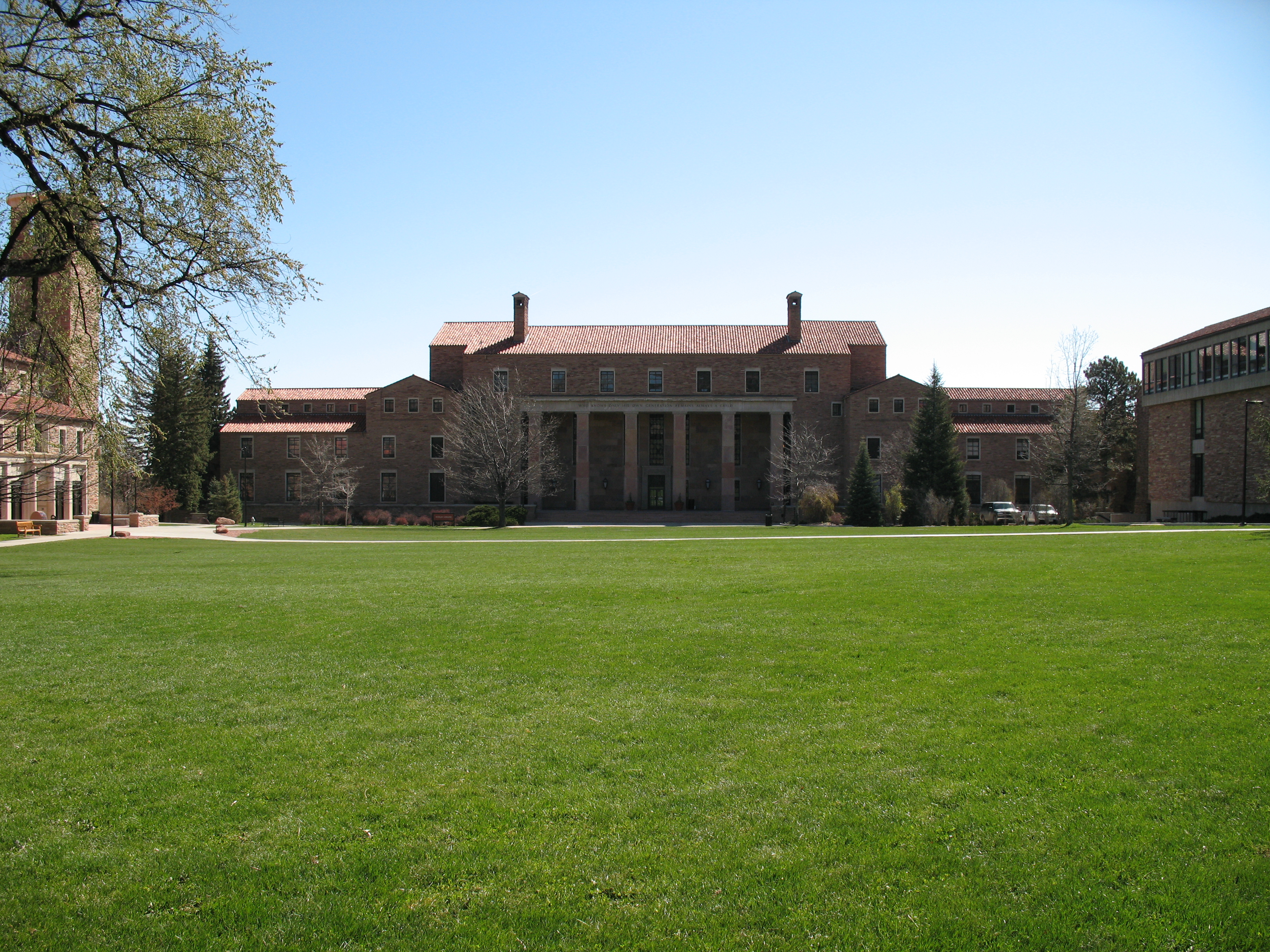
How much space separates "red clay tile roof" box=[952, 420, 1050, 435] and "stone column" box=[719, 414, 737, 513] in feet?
55.1

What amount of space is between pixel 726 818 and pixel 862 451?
4868cm

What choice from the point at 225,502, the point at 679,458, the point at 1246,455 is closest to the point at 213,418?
the point at 225,502

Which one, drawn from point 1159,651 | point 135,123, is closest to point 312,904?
point 1159,651

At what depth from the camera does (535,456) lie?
58812 mm

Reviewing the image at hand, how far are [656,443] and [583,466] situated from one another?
7.57 metres

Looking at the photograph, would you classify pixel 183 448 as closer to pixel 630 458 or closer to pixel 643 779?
pixel 630 458

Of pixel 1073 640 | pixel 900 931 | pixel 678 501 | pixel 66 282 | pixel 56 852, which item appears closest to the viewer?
pixel 900 931

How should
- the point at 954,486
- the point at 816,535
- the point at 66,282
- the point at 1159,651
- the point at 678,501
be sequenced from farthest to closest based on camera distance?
the point at 678,501 < the point at 954,486 < the point at 816,535 < the point at 66,282 < the point at 1159,651

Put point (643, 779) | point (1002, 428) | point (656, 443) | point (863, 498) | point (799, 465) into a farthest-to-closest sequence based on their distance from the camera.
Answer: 1. point (656, 443)
2. point (1002, 428)
3. point (799, 465)
4. point (863, 498)
5. point (643, 779)

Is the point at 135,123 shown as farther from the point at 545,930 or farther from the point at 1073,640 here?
the point at 1073,640

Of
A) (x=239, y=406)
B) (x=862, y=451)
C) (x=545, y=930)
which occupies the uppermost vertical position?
(x=239, y=406)

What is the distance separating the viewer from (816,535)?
37594 millimetres

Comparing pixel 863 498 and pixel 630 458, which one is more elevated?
pixel 630 458

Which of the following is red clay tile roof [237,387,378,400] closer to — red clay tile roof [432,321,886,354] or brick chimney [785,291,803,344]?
red clay tile roof [432,321,886,354]
